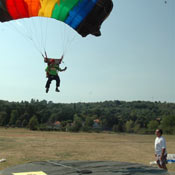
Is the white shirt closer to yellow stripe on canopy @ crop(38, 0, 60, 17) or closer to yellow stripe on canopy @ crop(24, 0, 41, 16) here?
yellow stripe on canopy @ crop(38, 0, 60, 17)

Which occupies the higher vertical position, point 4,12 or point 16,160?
point 4,12

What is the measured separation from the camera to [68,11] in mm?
9102

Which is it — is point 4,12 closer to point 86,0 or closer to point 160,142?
point 86,0

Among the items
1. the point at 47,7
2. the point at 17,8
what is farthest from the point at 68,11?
the point at 17,8

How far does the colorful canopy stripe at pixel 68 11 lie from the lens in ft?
28.3

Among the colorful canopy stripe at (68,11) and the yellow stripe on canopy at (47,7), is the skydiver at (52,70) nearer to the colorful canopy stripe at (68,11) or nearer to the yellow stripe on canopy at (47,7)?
the colorful canopy stripe at (68,11)

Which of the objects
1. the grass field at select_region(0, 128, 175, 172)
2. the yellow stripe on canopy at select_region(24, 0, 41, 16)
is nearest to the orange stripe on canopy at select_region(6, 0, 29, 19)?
the yellow stripe on canopy at select_region(24, 0, 41, 16)

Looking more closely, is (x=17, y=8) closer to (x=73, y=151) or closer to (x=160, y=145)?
(x=160, y=145)

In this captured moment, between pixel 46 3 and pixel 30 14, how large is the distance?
83 cm

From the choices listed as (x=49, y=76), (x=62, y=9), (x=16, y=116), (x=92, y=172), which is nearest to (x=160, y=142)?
(x=92, y=172)

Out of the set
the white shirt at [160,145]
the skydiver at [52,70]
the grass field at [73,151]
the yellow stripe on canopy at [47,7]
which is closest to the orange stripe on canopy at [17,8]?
the yellow stripe on canopy at [47,7]

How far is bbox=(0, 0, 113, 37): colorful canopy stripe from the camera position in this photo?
Result: 862 cm

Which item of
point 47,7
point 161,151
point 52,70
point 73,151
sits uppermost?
point 47,7

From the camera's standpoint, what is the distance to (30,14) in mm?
9312
